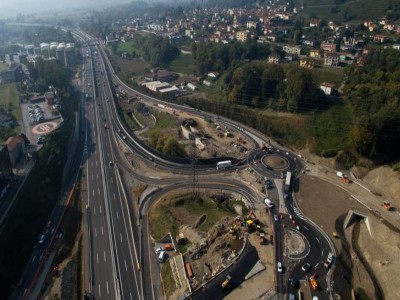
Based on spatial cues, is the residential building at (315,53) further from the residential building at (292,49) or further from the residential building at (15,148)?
the residential building at (15,148)

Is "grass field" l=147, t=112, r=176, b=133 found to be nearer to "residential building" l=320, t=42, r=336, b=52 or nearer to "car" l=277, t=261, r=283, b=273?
"car" l=277, t=261, r=283, b=273

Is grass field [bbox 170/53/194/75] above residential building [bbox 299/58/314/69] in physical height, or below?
below

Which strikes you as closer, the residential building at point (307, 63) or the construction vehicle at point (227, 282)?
the construction vehicle at point (227, 282)

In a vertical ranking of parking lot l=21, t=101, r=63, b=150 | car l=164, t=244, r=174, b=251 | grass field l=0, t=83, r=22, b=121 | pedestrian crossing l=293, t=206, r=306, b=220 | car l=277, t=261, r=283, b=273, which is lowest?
car l=164, t=244, r=174, b=251

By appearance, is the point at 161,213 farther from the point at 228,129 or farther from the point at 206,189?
the point at 228,129

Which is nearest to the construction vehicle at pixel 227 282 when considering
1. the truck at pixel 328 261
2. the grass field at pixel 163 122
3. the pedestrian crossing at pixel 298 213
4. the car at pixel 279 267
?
the car at pixel 279 267

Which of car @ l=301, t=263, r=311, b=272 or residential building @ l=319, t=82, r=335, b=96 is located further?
residential building @ l=319, t=82, r=335, b=96

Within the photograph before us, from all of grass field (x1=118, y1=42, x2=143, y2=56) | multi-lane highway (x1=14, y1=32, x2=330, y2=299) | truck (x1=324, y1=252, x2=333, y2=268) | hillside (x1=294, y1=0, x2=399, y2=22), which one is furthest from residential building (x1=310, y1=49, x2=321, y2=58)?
grass field (x1=118, y1=42, x2=143, y2=56)
